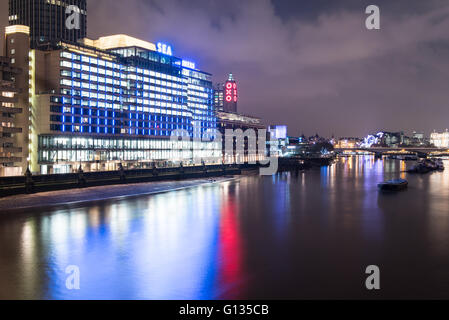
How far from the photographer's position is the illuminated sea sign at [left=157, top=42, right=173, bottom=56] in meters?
119

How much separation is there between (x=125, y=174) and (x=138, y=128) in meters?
46.1

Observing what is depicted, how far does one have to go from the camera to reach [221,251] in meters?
23.5

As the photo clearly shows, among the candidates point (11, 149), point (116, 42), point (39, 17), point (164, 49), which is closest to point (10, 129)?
point (11, 149)

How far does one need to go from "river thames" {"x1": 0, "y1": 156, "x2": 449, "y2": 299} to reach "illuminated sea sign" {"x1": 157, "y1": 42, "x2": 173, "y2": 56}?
283 feet

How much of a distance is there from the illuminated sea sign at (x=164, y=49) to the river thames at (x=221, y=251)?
283ft

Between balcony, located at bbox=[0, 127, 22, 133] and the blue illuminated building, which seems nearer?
balcony, located at bbox=[0, 127, 22, 133]

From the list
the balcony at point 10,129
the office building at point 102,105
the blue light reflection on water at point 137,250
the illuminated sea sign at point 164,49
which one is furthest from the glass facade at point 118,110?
the blue light reflection on water at point 137,250

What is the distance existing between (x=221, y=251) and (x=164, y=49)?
349 feet

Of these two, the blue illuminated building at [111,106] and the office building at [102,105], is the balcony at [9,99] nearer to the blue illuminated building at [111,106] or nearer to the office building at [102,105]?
the office building at [102,105]

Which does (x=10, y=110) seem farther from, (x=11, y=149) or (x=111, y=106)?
(x=111, y=106)

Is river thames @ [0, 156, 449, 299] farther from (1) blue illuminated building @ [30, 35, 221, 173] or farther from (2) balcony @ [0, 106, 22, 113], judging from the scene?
(1) blue illuminated building @ [30, 35, 221, 173]

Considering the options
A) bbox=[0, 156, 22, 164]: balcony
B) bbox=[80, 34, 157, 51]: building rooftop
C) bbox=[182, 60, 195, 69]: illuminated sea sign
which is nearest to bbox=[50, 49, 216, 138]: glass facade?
bbox=[80, 34, 157, 51]: building rooftop

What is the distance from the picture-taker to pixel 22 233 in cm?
2672

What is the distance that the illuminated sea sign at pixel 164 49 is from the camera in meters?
119
